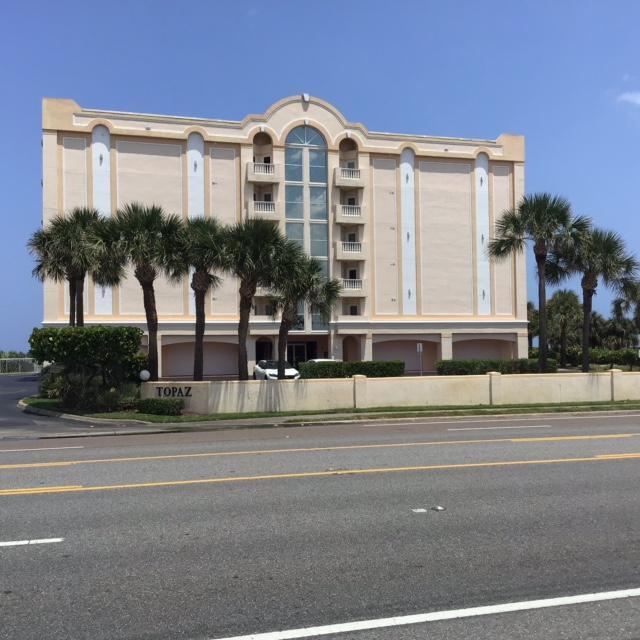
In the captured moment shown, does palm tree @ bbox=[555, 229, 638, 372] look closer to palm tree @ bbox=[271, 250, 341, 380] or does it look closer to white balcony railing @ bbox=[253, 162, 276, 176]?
palm tree @ bbox=[271, 250, 341, 380]

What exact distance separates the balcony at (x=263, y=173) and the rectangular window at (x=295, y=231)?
314cm

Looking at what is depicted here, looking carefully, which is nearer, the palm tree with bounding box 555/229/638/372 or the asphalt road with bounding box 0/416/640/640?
the asphalt road with bounding box 0/416/640/640

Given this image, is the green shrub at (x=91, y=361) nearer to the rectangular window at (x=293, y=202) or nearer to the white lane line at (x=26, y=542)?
the white lane line at (x=26, y=542)

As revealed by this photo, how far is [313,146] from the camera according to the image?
46938 mm

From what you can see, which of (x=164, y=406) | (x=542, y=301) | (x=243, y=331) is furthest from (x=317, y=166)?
(x=164, y=406)

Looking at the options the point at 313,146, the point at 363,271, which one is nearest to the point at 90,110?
the point at 313,146

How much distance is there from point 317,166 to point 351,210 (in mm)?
3887

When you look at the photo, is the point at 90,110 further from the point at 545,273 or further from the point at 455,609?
the point at 455,609

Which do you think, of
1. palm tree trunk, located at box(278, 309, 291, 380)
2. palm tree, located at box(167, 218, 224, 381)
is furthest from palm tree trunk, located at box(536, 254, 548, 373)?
palm tree, located at box(167, 218, 224, 381)

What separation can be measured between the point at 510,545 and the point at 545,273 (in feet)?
92.3

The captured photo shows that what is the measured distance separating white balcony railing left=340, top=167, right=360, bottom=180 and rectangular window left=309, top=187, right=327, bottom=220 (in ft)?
5.22

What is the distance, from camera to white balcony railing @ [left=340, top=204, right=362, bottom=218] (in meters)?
46.6

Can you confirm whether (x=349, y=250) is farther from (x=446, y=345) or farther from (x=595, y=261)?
(x=595, y=261)

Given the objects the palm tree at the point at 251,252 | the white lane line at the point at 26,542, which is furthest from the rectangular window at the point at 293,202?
the white lane line at the point at 26,542
